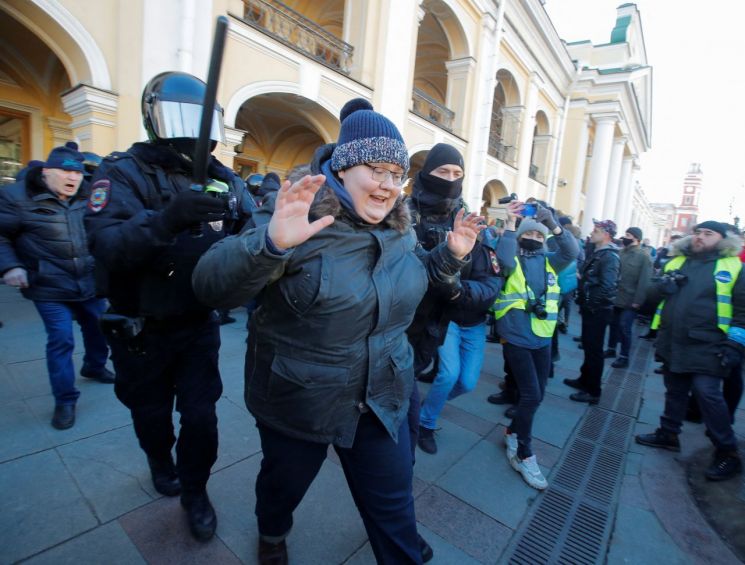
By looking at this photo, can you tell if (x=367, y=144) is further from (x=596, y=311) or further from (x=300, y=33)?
(x=300, y=33)

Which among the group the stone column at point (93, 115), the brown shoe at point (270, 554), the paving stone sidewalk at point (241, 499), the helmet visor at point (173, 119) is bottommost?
the paving stone sidewalk at point (241, 499)

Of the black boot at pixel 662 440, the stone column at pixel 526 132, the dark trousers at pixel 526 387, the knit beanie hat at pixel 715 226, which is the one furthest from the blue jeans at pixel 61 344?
the stone column at pixel 526 132

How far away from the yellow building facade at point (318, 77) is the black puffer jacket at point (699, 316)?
6490mm

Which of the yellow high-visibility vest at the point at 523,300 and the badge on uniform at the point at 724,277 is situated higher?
the badge on uniform at the point at 724,277

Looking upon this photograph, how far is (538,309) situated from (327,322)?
6.33ft

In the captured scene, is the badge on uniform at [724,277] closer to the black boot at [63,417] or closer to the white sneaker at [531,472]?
the white sneaker at [531,472]

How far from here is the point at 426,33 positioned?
13906 mm

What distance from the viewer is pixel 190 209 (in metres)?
1.29

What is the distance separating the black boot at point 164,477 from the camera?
2.12m

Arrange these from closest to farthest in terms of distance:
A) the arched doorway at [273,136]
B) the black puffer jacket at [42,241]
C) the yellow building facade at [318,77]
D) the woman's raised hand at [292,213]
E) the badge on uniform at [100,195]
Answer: the woman's raised hand at [292,213] → the badge on uniform at [100,195] → the black puffer jacket at [42,241] → the yellow building facade at [318,77] → the arched doorway at [273,136]

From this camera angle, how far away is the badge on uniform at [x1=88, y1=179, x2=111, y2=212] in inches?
60.5

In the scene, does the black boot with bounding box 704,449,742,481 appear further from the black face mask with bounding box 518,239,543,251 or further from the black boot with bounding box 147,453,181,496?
the black boot with bounding box 147,453,181,496

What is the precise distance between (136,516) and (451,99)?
13.6 m


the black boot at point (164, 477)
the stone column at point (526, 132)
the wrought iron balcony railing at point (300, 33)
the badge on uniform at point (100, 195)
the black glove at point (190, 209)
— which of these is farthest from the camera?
the stone column at point (526, 132)
